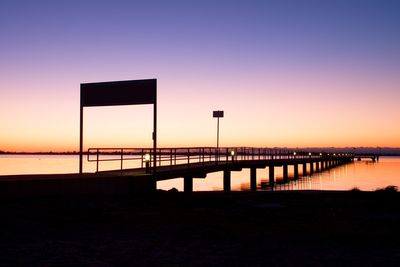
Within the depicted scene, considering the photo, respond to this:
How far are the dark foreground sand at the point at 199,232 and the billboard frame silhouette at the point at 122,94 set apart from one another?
4.20 metres

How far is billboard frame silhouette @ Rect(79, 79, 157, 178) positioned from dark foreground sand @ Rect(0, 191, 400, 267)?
4.20 meters

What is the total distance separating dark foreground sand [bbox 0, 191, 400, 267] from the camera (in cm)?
674

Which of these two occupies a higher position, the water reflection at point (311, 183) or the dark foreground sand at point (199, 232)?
the dark foreground sand at point (199, 232)

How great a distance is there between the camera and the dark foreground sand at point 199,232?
674cm

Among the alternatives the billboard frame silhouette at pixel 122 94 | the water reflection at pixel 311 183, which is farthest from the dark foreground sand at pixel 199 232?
the water reflection at pixel 311 183

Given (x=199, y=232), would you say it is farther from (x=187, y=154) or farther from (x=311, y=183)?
(x=311, y=183)

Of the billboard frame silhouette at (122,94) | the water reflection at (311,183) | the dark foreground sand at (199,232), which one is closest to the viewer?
the dark foreground sand at (199,232)

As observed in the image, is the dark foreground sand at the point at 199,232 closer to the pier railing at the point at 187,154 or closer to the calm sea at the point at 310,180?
the pier railing at the point at 187,154

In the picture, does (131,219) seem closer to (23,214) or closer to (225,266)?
(23,214)

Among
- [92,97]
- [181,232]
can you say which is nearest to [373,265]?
[181,232]

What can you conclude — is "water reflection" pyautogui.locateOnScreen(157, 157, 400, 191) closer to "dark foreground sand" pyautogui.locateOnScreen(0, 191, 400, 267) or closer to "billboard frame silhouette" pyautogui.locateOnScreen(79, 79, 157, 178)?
"billboard frame silhouette" pyautogui.locateOnScreen(79, 79, 157, 178)

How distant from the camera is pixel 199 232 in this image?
8.80 metres

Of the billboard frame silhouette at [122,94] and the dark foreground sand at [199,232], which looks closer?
the dark foreground sand at [199,232]

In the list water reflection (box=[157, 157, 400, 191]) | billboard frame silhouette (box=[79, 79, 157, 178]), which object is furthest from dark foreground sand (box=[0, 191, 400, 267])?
water reflection (box=[157, 157, 400, 191])
